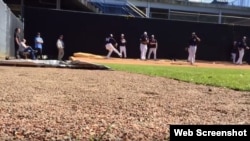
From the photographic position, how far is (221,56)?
109 feet

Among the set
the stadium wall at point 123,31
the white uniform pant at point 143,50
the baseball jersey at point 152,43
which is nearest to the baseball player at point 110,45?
the stadium wall at point 123,31

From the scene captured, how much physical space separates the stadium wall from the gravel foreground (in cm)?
2180

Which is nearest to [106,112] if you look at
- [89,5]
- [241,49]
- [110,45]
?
[110,45]

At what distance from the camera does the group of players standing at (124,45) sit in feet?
94.5

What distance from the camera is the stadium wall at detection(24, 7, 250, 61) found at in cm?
2922

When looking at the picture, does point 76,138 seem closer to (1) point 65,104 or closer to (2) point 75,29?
(1) point 65,104

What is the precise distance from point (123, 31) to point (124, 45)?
150 cm

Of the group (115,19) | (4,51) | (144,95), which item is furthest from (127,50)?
(144,95)

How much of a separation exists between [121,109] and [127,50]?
25814 millimetres

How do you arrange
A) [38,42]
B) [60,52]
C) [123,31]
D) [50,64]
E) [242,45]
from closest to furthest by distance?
[50,64]
[38,42]
[60,52]
[123,31]
[242,45]

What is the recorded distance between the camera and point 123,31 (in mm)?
31281

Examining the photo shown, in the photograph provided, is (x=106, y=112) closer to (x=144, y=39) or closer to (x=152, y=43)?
(x=144, y=39)

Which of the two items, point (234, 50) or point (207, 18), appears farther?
point (207, 18)

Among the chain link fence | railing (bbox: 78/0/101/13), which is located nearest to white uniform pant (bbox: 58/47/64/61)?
the chain link fence
